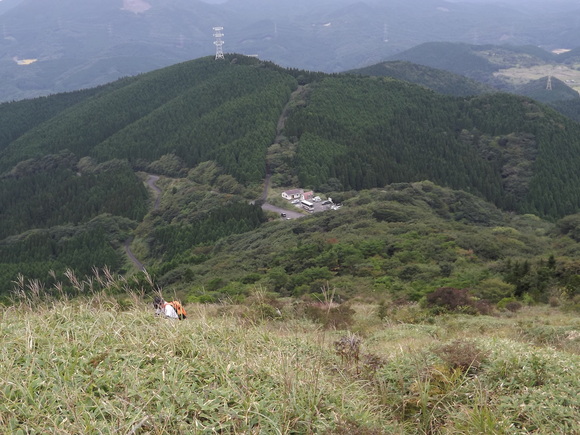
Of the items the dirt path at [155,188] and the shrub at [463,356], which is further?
the dirt path at [155,188]

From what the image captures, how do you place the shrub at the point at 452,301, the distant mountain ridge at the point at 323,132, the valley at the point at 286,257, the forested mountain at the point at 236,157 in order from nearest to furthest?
the valley at the point at 286,257 → the shrub at the point at 452,301 → the forested mountain at the point at 236,157 → the distant mountain ridge at the point at 323,132

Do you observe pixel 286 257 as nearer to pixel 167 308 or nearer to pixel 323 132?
pixel 167 308

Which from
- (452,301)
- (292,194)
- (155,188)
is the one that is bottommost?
(155,188)

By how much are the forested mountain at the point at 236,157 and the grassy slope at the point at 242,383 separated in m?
34.1

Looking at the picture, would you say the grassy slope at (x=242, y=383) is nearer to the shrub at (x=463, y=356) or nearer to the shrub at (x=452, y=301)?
the shrub at (x=463, y=356)

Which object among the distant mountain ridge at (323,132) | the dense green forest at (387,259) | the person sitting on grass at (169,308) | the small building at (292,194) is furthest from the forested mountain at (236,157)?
the person sitting on grass at (169,308)

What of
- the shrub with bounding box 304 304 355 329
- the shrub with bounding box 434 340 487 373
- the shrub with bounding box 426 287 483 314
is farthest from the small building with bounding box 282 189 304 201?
the shrub with bounding box 434 340 487 373

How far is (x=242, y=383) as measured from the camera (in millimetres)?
5445

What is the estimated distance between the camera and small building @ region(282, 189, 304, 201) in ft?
227

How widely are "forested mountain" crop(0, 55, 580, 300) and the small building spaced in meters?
4.89

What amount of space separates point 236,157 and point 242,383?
83.6m

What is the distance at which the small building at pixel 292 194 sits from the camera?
227 ft

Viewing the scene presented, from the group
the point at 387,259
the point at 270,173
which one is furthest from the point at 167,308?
the point at 270,173

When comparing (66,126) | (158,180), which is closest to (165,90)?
(66,126)
